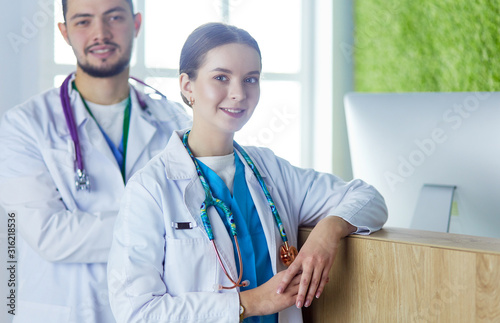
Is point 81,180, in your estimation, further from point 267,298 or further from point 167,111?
point 267,298

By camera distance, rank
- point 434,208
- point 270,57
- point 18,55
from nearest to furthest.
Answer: point 434,208 → point 18,55 → point 270,57

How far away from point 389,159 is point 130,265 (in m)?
0.92

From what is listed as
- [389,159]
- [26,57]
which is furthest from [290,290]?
[26,57]

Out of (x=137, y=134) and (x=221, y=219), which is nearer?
(x=221, y=219)

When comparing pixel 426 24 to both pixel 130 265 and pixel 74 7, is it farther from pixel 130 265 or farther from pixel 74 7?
pixel 130 265

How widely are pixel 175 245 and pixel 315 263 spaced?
313 millimetres

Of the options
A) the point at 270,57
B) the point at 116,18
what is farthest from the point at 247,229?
the point at 270,57

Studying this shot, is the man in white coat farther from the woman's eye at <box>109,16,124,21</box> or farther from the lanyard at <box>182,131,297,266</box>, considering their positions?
the lanyard at <box>182,131,297,266</box>

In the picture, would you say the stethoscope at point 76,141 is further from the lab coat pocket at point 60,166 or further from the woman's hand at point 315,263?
the woman's hand at point 315,263

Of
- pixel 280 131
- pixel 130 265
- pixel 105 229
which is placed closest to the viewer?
pixel 130 265

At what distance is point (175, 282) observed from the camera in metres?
1.20

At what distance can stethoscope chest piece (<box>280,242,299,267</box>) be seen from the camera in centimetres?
130

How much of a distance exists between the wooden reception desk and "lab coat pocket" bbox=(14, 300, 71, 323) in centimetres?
84

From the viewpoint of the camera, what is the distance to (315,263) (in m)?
1.22
